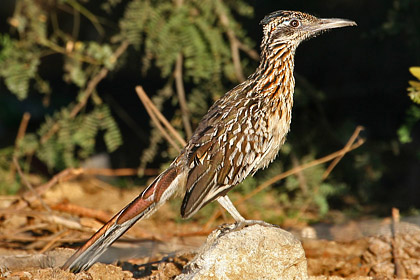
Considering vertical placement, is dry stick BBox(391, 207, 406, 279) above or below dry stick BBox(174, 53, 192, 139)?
below

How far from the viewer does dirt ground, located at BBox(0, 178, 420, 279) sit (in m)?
5.03

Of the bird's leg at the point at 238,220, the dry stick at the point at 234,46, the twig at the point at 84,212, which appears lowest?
the twig at the point at 84,212

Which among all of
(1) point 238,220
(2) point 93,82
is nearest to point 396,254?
(1) point 238,220

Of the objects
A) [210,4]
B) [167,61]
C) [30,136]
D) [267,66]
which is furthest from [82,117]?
[267,66]

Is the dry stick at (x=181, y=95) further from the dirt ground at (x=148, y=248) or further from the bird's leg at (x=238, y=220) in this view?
the bird's leg at (x=238, y=220)

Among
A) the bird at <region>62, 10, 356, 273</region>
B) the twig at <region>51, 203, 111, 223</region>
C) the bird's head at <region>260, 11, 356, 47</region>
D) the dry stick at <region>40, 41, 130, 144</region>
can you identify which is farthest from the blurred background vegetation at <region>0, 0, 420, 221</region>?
the bird at <region>62, 10, 356, 273</region>

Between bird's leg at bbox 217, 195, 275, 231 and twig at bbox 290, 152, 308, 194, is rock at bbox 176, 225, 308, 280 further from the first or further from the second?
twig at bbox 290, 152, 308, 194

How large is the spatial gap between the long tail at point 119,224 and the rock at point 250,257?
0.58 m

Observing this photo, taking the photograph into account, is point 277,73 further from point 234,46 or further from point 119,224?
point 234,46

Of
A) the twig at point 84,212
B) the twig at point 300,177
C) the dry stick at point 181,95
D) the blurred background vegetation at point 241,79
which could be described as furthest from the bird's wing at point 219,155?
the twig at point 300,177

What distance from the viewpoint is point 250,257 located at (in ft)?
14.2

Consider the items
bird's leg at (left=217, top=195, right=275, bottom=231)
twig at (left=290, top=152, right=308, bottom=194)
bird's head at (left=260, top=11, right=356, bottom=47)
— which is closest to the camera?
bird's leg at (left=217, top=195, right=275, bottom=231)

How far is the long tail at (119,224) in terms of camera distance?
15.0 ft

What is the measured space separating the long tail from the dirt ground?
0.11 meters
